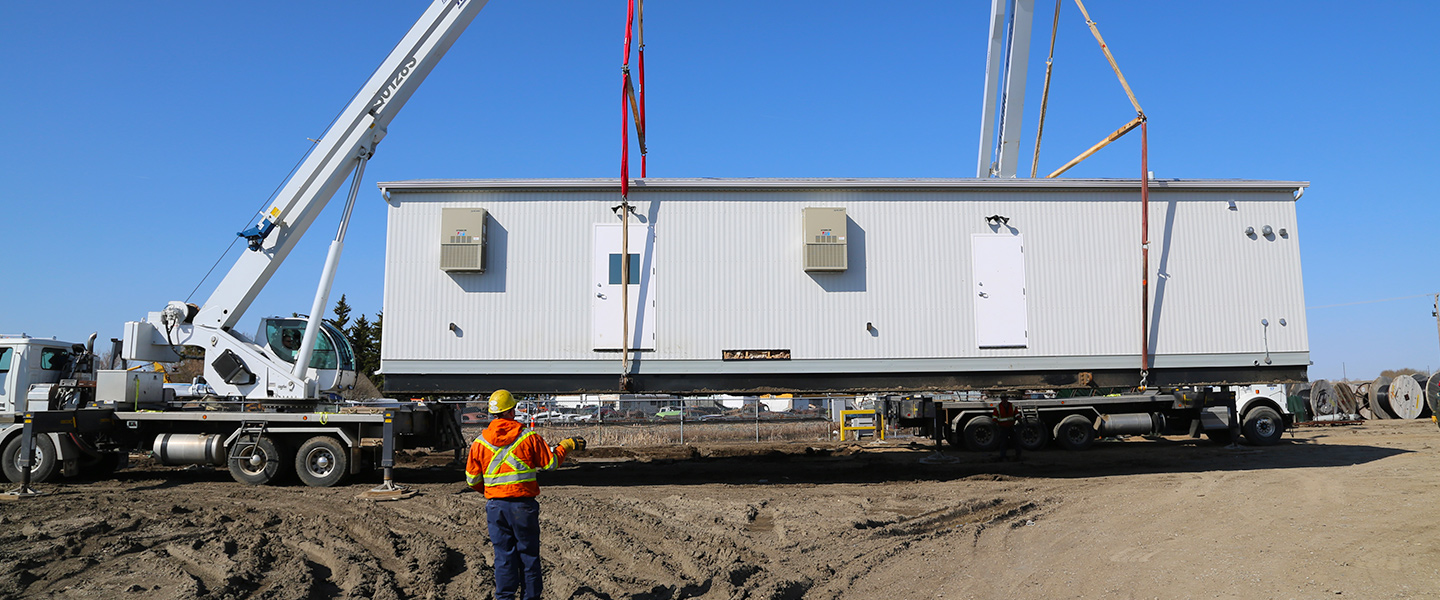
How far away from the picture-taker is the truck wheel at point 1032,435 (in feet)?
54.9

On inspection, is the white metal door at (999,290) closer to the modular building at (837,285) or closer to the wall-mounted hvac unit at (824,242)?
the modular building at (837,285)

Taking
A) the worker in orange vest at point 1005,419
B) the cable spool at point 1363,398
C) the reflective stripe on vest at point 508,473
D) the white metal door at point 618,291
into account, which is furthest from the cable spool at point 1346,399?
the reflective stripe on vest at point 508,473

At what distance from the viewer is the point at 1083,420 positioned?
16.4 meters

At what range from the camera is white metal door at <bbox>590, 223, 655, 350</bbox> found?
11656mm

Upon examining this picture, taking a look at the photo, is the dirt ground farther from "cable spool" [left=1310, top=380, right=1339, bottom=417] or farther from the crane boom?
"cable spool" [left=1310, top=380, right=1339, bottom=417]

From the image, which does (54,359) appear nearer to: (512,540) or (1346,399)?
(512,540)

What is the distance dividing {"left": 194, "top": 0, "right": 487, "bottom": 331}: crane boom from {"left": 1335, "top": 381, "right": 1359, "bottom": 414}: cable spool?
3138cm

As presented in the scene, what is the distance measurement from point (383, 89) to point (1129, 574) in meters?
12.1

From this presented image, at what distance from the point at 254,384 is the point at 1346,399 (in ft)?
111

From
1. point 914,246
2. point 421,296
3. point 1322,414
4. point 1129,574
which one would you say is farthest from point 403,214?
point 1322,414

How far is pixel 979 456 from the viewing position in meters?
16.2

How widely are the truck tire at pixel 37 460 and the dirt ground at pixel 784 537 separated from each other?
10.3 inches

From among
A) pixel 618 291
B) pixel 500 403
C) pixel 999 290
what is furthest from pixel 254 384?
pixel 999 290

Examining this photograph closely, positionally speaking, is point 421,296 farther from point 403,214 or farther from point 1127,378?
point 1127,378
